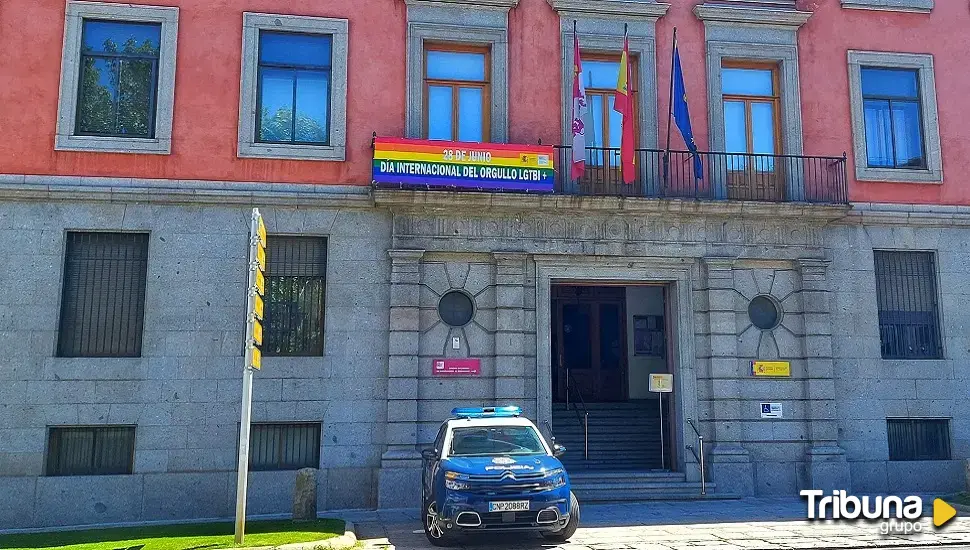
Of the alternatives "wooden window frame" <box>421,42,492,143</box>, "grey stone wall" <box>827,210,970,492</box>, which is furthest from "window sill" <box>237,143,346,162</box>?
"grey stone wall" <box>827,210,970,492</box>

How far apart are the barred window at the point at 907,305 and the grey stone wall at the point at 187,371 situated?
420 inches

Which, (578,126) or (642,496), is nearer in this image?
(642,496)

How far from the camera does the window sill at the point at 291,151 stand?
15.6 m

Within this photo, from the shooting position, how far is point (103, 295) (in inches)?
596

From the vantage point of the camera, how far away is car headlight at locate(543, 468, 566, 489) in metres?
10.8

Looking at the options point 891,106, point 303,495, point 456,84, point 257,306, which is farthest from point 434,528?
point 891,106

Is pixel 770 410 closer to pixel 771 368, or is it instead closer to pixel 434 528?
pixel 771 368

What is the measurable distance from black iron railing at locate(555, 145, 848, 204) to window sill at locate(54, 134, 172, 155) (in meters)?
7.81

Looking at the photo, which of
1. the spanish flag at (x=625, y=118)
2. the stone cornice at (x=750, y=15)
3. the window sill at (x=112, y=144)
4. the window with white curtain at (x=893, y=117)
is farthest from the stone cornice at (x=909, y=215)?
the window sill at (x=112, y=144)

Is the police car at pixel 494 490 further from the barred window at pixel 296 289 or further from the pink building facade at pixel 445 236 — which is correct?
the barred window at pixel 296 289

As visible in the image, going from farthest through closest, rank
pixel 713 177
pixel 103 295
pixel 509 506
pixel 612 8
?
pixel 612 8
pixel 713 177
pixel 103 295
pixel 509 506

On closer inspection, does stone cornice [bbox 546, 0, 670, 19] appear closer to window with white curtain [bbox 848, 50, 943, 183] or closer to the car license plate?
window with white curtain [bbox 848, 50, 943, 183]

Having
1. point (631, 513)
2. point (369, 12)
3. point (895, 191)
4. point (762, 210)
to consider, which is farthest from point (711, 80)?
point (631, 513)

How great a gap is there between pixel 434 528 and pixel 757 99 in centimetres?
1205
